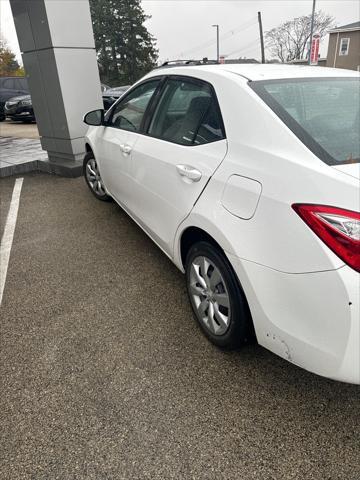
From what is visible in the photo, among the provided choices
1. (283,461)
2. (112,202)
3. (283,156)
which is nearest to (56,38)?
(112,202)

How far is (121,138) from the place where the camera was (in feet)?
11.1

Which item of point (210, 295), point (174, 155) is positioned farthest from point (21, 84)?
point (210, 295)

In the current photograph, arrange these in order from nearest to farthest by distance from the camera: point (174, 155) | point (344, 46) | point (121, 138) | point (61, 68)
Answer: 1. point (174, 155)
2. point (121, 138)
3. point (61, 68)
4. point (344, 46)

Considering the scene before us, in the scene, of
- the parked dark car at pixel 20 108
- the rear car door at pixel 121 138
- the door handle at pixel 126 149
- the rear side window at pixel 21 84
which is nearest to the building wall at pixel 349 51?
the rear side window at pixel 21 84

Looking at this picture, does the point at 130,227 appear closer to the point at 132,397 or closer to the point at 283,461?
the point at 132,397

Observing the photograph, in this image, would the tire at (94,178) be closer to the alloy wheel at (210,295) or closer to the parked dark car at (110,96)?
the alloy wheel at (210,295)

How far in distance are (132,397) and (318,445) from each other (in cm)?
95

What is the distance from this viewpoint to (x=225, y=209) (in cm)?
186

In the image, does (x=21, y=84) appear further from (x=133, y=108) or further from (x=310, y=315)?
(x=310, y=315)

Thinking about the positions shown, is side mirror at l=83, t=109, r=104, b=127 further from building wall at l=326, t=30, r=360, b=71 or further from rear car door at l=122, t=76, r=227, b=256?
building wall at l=326, t=30, r=360, b=71

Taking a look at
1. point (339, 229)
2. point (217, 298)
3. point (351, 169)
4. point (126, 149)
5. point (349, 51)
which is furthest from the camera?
point (349, 51)

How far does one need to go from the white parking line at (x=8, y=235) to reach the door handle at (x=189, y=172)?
1.85 meters

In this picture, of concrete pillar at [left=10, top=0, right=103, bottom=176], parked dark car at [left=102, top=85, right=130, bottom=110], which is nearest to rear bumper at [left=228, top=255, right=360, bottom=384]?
concrete pillar at [left=10, top=0, right=103, bottom=176]

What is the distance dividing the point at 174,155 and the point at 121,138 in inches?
46.5
